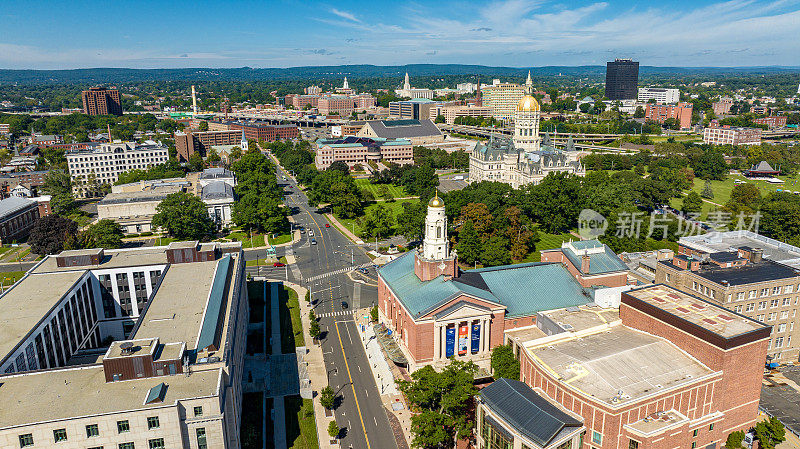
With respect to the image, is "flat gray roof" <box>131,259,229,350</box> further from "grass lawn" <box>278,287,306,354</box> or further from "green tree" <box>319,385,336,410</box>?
"green tree" <box>319,385,336,410</box>

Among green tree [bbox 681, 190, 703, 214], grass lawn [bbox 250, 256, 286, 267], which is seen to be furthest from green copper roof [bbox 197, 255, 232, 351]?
green tree [bbox 681, 190, 703, 214]

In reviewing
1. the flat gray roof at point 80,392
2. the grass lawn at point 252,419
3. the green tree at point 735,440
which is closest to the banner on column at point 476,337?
the grass lawn at point 252,419

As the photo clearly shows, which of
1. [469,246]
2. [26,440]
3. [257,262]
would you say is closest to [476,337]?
[469,246]

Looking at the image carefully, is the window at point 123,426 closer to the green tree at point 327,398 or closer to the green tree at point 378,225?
the green tree at point 327,398

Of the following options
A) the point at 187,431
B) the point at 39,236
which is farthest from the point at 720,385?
the point at 39,236

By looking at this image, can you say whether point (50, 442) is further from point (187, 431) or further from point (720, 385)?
point (720, 385)

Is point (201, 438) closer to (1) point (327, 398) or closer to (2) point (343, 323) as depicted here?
(1) point (327, 398)
